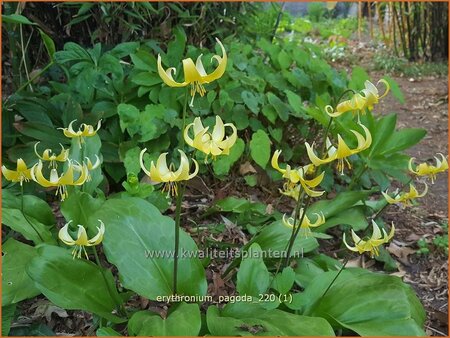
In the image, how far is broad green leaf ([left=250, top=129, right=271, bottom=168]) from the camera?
8.36 ft

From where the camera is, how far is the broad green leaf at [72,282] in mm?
1597

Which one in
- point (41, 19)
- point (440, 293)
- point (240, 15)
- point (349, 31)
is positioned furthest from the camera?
point (349, 31)

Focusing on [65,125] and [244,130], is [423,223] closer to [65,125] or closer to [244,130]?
[244,130]

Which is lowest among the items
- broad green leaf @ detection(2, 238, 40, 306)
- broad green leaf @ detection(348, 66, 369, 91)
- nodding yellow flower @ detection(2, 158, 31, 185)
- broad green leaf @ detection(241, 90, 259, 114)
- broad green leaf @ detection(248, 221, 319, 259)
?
broad green leaf @ detection(248, 221, 319, 259)

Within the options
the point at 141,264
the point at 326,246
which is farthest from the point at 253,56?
the point at 141,264

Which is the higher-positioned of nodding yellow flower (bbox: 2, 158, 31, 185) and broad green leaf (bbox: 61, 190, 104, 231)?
nodding yellow flower (bbox: 2, 158, 31, 185)

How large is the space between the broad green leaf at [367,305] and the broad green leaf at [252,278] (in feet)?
0.54

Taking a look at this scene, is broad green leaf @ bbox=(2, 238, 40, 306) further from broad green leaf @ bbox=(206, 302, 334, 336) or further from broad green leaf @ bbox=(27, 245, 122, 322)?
broad green leaf @ bbox=(206, 302, 334, 336)

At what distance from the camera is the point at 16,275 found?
1.80 meters

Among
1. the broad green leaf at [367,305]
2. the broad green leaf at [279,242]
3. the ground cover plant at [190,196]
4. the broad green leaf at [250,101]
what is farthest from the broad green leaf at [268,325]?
the broad green leaf at [250,101]

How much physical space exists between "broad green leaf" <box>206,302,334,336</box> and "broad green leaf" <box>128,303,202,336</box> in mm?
71

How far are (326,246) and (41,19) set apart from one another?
6.45 feet

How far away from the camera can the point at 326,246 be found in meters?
2.50

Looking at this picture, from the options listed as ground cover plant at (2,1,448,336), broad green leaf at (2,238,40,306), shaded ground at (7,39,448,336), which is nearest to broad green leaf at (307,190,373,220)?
ground cover plant at (2,1,448,336)
